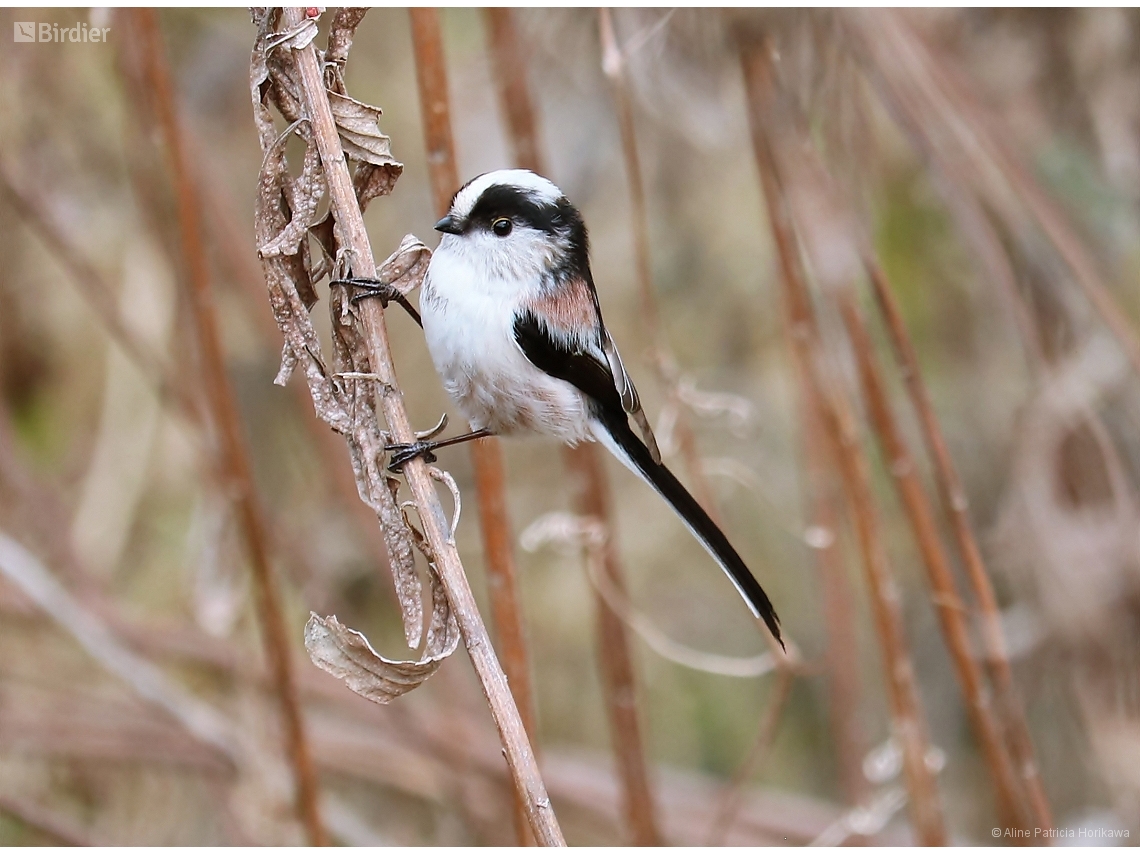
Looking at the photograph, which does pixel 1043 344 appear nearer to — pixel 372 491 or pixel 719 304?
pixel 719 304

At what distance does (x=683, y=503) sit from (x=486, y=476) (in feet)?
0.71

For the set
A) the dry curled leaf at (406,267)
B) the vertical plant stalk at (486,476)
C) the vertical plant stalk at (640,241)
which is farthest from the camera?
the vertical plant stalk at (640,241)

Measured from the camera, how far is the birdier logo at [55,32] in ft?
4.42

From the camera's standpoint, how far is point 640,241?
3.98ft

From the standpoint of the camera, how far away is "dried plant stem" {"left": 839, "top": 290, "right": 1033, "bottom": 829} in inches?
50.0

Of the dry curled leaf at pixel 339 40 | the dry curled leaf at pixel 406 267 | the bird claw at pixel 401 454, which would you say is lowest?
the bird claw at pixel 401 454

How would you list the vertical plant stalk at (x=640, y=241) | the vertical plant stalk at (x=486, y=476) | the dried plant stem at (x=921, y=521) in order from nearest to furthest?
the vertical plant stalk at (x=486, y=476) → the vertical plant stalk at (x=640, y=241) → the dried plant stem at (x=921, y=521)

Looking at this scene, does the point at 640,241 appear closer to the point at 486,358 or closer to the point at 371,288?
the point at 486,358

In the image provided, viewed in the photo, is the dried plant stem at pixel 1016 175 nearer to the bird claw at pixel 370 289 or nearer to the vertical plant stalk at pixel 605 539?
the vertical plant stalk at pixel 605 539

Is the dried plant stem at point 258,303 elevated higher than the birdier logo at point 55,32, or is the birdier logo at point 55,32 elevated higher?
the birdier logo at point 55,32

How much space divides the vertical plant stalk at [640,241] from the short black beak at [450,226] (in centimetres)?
26

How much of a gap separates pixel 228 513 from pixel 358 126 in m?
0.94

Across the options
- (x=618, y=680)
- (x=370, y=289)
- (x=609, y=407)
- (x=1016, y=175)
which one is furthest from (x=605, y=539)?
(x=1016, y=175)

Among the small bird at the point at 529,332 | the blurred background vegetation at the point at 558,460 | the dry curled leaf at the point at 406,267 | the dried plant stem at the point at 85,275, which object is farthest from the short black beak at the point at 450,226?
the dried plant stem at the point at 85,275
